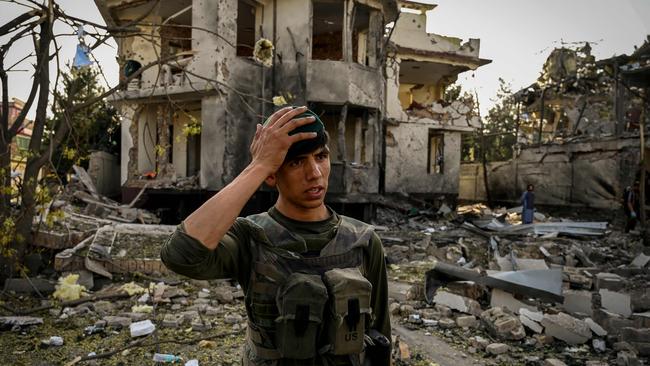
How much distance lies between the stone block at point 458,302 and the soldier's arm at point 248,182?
15.1 feet

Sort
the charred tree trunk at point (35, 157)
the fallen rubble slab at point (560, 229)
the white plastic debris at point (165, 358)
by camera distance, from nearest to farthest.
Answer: the white plastic debris at point (165, 358) → the charred tree trunk at point (35, 157) → the fallen rubble slab at point (560, 229)

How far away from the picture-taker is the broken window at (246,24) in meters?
13.0

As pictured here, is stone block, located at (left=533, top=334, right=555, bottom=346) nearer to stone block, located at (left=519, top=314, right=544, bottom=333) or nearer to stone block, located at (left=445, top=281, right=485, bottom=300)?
stone block, located at (left=519, top=314, right=544, bottom=333)

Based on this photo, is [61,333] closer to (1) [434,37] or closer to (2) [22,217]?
(2) [22,217]

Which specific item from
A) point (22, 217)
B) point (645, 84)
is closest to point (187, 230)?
point (22, 217)

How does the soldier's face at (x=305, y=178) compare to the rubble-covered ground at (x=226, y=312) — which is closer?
the soldier's face at (x=305, y=178)

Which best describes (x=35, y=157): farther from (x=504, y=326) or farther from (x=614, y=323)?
(x=614, y=323)

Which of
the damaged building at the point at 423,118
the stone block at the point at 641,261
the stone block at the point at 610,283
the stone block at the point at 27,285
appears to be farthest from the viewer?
the damaged building at the point at 423,118

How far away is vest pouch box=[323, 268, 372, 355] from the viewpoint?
1.45 meters

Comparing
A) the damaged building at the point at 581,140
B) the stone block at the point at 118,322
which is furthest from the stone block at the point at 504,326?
the damaged building at the point at 581,140

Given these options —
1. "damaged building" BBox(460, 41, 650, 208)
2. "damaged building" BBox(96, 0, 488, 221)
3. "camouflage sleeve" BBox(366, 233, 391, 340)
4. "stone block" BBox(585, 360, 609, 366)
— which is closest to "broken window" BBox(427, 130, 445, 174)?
"damaged building" BBox(460, 41, 650, 208)

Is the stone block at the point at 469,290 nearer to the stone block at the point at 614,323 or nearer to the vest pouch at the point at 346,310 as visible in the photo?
the stone block at the point at 614,323

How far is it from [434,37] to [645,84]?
7.94 meters

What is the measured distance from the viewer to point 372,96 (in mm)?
13305
